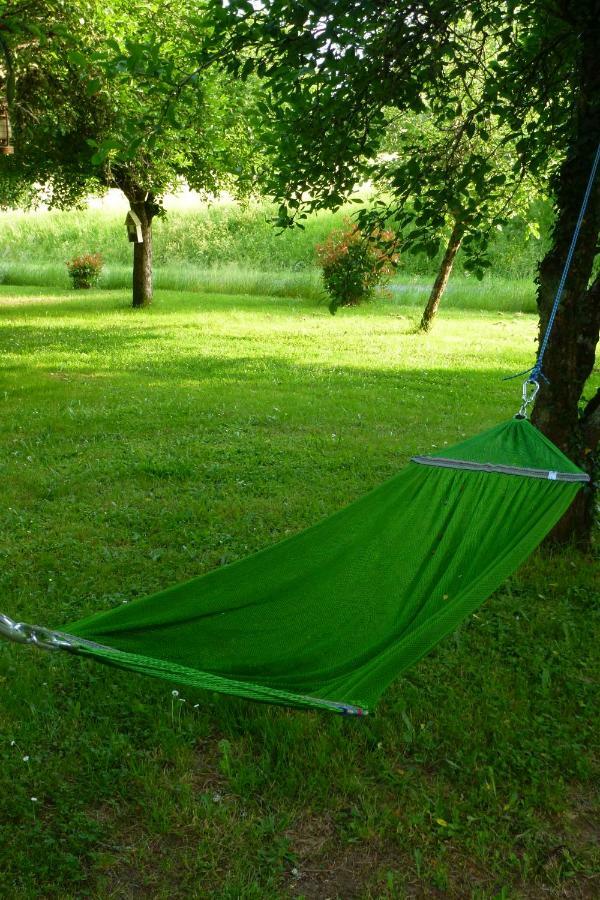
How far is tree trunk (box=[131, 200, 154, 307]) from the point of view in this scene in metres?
13.1

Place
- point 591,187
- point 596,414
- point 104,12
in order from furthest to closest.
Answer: point 104,12 → point 596,414 → point 591,187

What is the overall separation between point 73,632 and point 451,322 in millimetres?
12243

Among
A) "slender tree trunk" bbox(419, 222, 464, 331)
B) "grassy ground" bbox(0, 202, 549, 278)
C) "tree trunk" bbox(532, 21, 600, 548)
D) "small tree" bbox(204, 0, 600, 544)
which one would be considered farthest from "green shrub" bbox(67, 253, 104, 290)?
"tree trunk" bbox(532, 21, 600, 548)

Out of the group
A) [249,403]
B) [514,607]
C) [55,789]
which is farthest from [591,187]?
[249,403]

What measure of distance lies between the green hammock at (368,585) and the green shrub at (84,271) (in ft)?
55.2

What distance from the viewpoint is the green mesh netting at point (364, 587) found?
2.20 m

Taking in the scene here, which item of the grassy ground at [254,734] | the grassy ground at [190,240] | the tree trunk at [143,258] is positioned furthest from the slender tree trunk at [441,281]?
the grassy ground at [190,240]

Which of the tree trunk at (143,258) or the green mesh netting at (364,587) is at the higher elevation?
the tree trunk at (143,258)

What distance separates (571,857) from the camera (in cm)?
208

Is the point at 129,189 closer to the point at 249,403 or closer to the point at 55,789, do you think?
the point at 249,403

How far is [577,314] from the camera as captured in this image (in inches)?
137

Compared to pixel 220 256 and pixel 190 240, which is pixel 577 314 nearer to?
pixel 220 256

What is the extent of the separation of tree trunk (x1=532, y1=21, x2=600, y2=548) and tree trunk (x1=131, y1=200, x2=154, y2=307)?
10500mm

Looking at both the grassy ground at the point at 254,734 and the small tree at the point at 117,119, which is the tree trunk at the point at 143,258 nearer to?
the small tree at the point at 117,119
